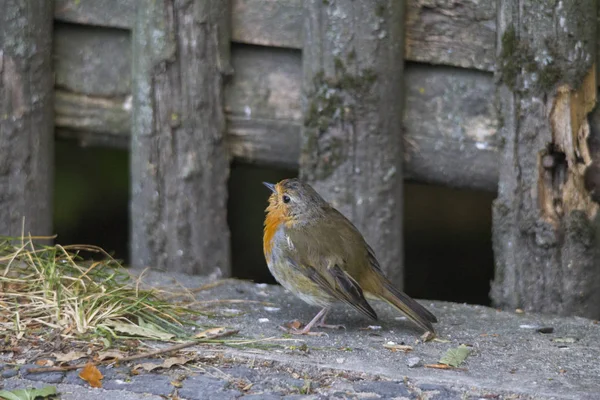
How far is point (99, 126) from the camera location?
5938 mm

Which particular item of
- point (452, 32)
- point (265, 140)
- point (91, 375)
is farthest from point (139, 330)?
point (452, 32)

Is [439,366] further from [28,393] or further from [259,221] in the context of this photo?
[259,221]

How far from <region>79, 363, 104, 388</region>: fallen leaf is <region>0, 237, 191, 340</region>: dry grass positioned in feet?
1.27

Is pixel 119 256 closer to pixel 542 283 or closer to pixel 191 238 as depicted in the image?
pixel 191 238

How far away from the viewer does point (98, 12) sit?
574 cm

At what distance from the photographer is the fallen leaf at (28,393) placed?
3834mm

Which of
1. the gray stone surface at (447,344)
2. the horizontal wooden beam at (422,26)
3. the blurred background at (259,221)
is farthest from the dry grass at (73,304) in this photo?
the blurred background at (259,221)

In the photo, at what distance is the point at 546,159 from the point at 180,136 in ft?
6.17

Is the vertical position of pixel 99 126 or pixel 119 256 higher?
pixel 99 126

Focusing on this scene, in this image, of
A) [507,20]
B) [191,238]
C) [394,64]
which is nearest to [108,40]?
[191,238]

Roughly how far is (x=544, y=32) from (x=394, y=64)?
751mm

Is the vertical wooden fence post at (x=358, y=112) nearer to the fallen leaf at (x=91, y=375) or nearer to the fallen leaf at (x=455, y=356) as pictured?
the fallen leaf at (x=455, y=356)

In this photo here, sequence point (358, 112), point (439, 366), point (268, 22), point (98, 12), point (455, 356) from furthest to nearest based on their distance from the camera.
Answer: point (98, 12)
point (268, 22)
point (358, 112)
point (455, 356)
point (439, 366)

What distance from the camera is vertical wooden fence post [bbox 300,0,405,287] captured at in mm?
5250
